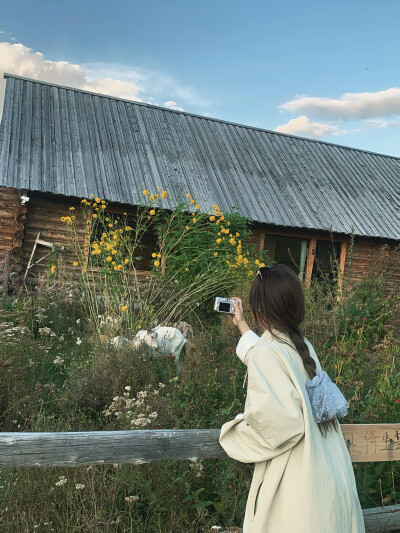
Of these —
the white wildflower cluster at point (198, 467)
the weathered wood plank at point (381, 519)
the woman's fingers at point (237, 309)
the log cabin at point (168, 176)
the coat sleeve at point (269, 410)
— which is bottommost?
the weathered wood plank at point (381, 519)

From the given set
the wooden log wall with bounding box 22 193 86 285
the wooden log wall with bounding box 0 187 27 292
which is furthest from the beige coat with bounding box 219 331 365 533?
the wooden log wall with bounding box 22 193 86 285

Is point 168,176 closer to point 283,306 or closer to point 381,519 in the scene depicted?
point 381,519

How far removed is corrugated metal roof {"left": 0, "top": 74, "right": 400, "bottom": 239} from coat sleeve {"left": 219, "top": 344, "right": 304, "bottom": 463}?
27.9 ft

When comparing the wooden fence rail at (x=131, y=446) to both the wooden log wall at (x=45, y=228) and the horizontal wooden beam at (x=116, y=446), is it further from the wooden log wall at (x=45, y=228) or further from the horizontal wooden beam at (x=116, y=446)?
the wooden log wall at (x=45, y=228)

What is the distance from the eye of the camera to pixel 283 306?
2.11m

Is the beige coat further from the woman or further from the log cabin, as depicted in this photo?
the log cabin

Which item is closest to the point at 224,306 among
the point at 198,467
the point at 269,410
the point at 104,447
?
the point at 269,410

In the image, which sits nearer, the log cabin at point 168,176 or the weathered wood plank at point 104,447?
the weathered wood plank at point 104,447

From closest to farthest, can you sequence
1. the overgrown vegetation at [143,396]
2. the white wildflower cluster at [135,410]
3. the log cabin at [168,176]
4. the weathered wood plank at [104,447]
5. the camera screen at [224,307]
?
the weathered wood plank at [104,447], the camera screen at [224,307], the overgrown vegetation at [143,396], the white wildflower cluster at [135,410], the log cabin at [168,176]

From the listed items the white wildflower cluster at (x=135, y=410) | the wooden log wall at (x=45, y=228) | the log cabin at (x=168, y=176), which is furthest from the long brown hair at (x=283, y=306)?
the wooden log wall at (x=45, y=228)

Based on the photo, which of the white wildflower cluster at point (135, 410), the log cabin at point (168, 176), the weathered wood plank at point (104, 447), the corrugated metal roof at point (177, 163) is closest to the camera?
the weathered wood plank at point (104, 447)

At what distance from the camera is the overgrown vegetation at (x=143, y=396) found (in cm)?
275

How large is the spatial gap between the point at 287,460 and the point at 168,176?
10100 millimetres

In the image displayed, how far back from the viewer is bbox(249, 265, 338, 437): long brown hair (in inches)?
82.7
